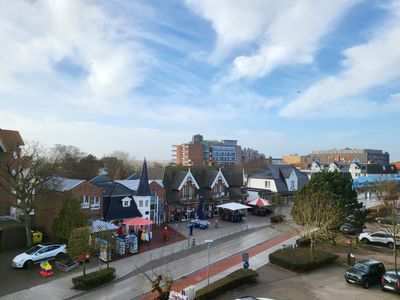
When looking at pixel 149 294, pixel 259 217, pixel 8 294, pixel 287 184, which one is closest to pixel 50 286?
pixel 8 294

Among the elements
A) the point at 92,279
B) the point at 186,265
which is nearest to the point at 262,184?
the point at 186,265

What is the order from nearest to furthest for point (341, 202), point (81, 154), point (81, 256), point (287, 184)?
point (81, 256)
point (341, 202)
point (287, 184)
point (81, 154)

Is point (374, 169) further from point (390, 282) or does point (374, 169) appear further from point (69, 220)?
point (69, 220)

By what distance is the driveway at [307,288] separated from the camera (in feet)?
66.7

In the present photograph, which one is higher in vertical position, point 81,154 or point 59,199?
point 81,154

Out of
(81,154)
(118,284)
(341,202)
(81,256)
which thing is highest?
(81,154)

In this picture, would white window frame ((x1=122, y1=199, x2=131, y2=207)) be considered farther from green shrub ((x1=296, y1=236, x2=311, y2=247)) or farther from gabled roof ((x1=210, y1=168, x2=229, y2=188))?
green shrub ((x1=296, y1=236, x2=311, y2=247))

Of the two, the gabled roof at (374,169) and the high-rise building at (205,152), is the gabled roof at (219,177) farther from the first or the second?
the high-rise building at (205,152)

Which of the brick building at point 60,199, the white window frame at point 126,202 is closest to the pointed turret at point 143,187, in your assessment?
the white window frame at point 126,202

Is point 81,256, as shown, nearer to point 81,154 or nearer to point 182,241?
point 182,241

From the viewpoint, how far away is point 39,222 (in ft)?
115

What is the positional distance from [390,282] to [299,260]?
6603 mm

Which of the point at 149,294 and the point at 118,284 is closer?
the point at 149,294

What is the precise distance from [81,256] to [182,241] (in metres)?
12.0
